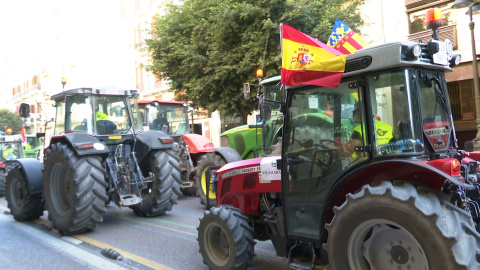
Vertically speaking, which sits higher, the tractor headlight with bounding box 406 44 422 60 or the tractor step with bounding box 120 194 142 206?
the tractor headlight with bounding box 406 44 422 60

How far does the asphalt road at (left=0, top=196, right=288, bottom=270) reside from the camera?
497 centimetres

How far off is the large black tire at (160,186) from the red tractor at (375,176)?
145 inches

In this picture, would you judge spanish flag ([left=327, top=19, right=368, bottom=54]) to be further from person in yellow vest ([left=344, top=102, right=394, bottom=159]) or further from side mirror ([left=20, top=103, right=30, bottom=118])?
side mirror ([left=20, top=103, right=30, bottom=118])

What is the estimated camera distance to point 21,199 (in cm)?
789

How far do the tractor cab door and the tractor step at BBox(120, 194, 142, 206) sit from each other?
13.1 feet

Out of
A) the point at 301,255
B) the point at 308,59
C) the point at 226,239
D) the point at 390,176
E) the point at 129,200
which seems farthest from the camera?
the point at 129,200

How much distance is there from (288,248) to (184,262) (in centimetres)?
159

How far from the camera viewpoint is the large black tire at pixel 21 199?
7.63 metres

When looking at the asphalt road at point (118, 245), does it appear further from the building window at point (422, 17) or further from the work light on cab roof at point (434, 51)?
the building window at point (422, 17)

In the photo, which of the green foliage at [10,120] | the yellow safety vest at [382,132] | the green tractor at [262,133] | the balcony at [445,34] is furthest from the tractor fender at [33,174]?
Result: the green foliage at [10,120]

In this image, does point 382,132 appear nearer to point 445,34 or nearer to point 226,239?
point 226,239

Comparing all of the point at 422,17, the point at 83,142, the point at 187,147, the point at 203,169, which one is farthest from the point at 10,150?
the point at 422,17

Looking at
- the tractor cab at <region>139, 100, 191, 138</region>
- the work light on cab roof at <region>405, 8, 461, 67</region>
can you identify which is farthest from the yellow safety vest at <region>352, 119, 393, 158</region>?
the tractor cab at <region>139, 100, 191, 138</region>

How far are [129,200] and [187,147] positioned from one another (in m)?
3.26
